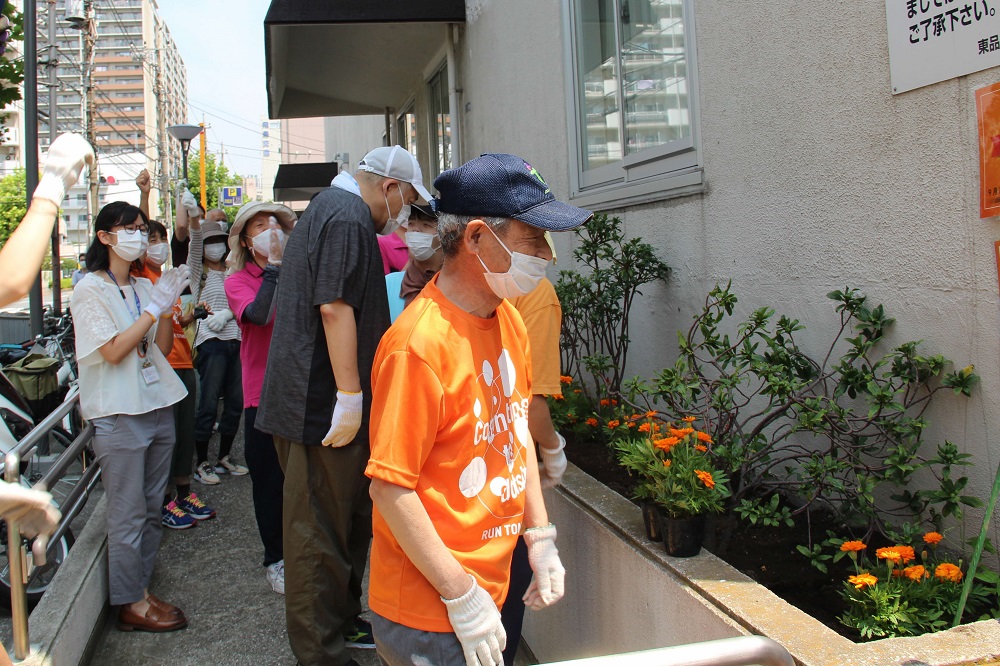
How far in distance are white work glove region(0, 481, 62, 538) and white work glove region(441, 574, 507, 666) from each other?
1.00m

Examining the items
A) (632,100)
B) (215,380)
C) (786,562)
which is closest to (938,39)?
(786,562)

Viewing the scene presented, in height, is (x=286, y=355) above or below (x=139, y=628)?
above

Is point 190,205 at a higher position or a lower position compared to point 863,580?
higher

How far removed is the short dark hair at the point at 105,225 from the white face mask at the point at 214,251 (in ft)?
7.96

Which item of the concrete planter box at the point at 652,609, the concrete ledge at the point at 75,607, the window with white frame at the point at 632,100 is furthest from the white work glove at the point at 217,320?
the concrete planter box at the point at 652,609

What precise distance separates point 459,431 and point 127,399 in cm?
253

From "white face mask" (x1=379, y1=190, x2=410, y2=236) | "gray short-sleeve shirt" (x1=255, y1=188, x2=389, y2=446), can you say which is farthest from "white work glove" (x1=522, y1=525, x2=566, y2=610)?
"white face mask" (x1=379, y1=190, x2=410, y2=236)

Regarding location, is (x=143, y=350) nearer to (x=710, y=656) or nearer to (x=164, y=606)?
(x=164, y=606)

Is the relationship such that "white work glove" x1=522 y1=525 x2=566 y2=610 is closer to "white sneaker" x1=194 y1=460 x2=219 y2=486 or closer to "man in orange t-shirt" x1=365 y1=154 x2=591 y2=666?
"man in orange t-shirt" x1=365 y1=154 x2=591 y2=666

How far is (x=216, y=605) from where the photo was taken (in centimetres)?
424

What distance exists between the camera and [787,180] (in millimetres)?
3258

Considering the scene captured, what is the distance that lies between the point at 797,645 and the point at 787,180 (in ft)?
6.39

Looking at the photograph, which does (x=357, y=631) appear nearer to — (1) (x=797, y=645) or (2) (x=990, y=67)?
(1) (x=797, y=645)

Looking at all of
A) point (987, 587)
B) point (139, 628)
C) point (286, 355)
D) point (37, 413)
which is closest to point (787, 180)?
point (987, 587)
